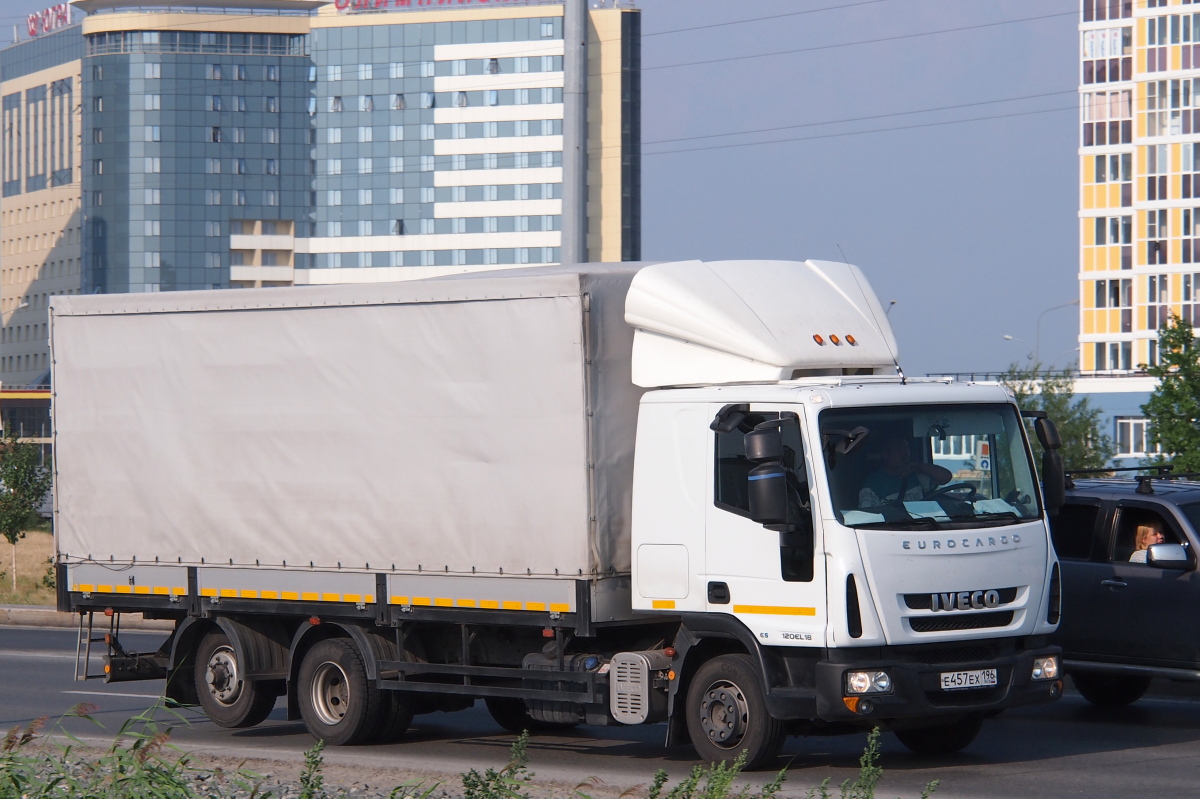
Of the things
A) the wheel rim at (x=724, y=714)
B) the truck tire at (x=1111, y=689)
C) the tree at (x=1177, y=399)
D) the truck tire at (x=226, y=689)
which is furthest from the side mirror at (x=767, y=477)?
the tree at (x=1177, y=399)

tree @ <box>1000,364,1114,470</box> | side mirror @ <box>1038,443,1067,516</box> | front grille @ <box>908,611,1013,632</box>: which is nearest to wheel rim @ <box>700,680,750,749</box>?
front grille @ <box>908,611,1013,632</box>

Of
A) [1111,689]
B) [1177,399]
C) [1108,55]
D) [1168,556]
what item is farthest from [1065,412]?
[1168,556]

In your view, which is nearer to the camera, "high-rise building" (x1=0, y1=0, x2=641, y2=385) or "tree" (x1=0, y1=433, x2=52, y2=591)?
"tree" (x1=0, y1=433, x2=52, y2=591)

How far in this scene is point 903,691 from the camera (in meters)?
9.52

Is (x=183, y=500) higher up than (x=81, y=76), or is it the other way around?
(x=81, y=76)

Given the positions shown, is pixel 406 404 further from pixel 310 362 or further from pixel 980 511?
pixel 980 511

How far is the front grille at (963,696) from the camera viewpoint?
31.7 feet

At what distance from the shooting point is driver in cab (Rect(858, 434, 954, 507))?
9.74 meters

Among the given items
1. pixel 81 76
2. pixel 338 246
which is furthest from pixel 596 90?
pixel 81 76

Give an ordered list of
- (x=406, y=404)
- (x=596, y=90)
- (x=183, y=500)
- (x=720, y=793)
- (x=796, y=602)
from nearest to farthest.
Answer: (x=720, y=793) → (x=796, y=602) → (x=406, y=404) → (x=183, y=500) → (x=596, y=90)

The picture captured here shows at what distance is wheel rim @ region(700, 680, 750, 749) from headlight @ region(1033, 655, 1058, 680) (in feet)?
5.89

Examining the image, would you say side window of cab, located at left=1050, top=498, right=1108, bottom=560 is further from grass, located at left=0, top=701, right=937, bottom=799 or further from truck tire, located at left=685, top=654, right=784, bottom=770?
grass, located at left=0, top=701, right=937, bottom=799

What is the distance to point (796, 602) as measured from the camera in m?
9.62

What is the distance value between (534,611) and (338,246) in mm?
139168
